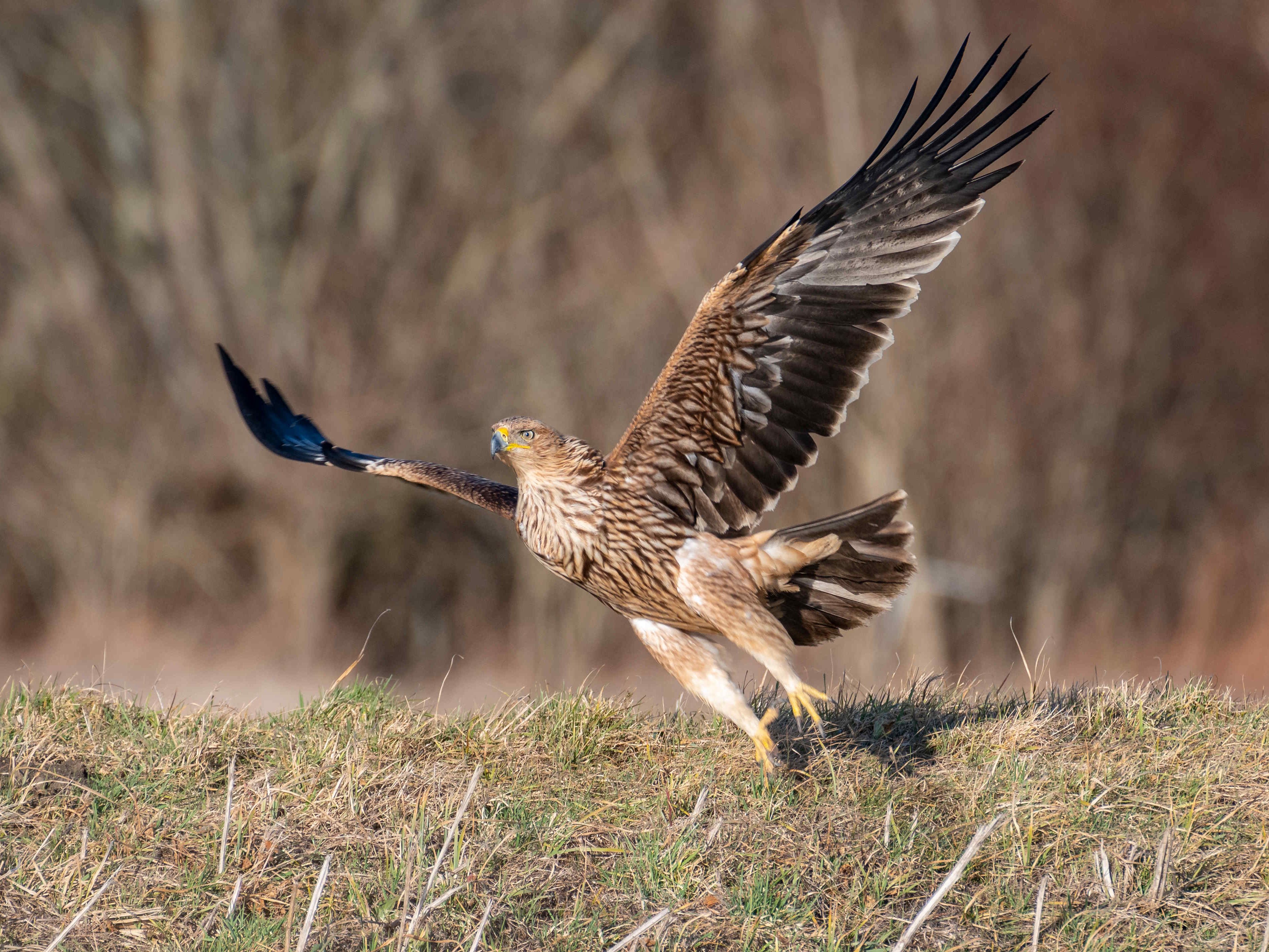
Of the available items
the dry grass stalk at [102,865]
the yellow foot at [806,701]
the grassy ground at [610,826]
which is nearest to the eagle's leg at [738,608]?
the yellow foot at [806,701]

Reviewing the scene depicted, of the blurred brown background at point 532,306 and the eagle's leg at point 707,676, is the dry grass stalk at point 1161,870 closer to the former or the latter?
the eagle's leg at point 707,676

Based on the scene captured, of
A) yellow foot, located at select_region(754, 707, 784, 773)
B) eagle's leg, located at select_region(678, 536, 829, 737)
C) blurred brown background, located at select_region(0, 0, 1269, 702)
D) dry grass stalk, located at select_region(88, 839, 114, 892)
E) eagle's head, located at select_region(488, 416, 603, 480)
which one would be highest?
blurred brown background, located at select_region(0, 0, 1269, 702)

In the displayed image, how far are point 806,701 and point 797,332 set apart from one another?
128 centimetres

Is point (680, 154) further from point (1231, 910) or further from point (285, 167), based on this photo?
point (1231, 910)

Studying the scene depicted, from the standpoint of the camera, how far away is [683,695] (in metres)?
4.54

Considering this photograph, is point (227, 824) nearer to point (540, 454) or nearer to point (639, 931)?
point (639, 931)

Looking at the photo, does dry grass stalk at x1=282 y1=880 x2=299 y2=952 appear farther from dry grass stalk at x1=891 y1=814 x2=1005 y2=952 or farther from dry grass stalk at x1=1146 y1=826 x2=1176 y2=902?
dry grass stalk at x1=1146 y1=826 x2=1176 y2=902

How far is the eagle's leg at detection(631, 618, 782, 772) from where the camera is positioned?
12.8ft

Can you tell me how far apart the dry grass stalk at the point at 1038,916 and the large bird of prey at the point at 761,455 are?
40.5 inches

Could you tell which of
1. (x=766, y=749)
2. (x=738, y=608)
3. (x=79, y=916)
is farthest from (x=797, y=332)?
(x=79, y=916)

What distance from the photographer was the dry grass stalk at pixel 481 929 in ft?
9.12

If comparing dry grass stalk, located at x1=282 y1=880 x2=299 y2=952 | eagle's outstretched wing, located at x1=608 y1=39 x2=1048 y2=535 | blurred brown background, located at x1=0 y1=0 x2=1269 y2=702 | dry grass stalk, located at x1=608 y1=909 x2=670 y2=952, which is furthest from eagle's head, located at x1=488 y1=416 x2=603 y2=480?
blurred brown background, located at x1=0 y1=0 x2=1269 y2=702

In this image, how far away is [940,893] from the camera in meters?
2.89

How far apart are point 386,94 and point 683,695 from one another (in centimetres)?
1352
